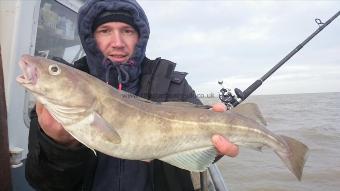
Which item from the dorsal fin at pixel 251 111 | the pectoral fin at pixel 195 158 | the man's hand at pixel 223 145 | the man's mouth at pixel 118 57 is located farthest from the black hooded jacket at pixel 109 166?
the man's hand at pixel 223 145

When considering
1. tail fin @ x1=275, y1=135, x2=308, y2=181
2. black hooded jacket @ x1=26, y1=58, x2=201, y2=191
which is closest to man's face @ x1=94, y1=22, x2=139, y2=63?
black hooded jacket @ x1=26, y1=58, x2=201, y2=191

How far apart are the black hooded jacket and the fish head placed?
16.9 inches

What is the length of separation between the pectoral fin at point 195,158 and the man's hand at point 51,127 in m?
0.78

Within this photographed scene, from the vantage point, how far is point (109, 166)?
306 centimetres

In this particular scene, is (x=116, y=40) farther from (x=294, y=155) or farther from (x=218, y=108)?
(x=294, y=155)

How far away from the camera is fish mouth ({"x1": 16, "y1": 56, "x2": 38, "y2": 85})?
7.55ft

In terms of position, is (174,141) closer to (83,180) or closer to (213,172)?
(83,180)

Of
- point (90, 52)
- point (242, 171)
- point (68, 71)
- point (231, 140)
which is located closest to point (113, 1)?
point (90, 52)

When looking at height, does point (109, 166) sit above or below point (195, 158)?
below

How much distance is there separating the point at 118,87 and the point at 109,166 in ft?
2.37

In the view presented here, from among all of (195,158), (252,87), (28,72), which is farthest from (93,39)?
(252,87)

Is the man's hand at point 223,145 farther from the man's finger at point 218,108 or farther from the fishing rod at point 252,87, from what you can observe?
the fishing rod at point 252,87

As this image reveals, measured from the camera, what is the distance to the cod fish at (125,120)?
2406mm

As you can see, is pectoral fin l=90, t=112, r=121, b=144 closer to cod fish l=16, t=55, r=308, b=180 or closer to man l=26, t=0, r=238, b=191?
cod fish l=16, t=55, r=308, b=180
